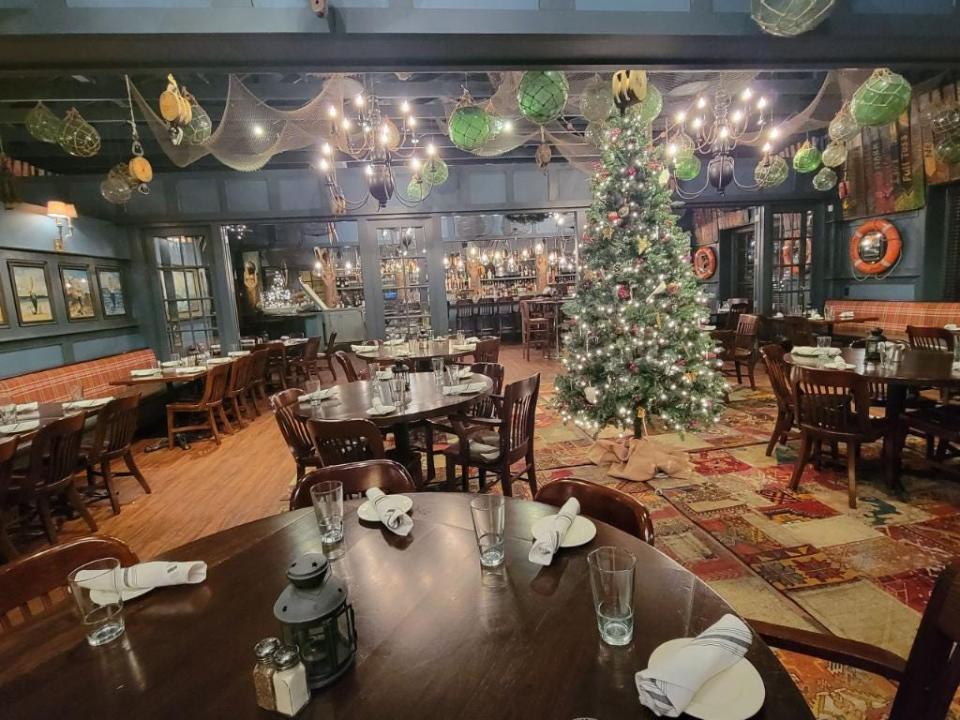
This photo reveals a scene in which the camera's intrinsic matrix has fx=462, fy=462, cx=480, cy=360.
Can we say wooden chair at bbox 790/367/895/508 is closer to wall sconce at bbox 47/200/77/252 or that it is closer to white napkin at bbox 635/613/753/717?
white napkin at bbox 635/613/753/717

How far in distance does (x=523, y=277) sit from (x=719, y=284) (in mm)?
4928

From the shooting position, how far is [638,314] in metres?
3.51

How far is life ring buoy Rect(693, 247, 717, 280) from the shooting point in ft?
37.2

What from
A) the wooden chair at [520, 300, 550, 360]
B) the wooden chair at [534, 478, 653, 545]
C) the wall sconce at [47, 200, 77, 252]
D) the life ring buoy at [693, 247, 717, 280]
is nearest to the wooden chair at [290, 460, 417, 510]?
the wooden chair at [534, 478, 653, 545]

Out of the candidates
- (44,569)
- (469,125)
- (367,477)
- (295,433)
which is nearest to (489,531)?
(367,477)

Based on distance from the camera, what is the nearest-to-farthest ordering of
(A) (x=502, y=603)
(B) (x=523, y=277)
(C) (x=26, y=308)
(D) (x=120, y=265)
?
1. (A) (x=502, y=603)
2. (C) (x=26, y=308)
3. (D) (x=120, y=265)
4. (B) (x=523, y=277)

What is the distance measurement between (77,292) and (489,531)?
7.38 m

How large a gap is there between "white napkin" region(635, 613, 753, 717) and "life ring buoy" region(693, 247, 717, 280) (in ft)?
39.1

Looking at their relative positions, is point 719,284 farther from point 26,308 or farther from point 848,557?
point 26,308

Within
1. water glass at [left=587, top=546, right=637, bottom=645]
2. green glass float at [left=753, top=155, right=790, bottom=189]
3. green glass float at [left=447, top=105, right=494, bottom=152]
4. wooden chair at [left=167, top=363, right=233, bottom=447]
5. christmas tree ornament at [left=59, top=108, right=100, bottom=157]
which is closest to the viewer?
water glass at [left=587, top=546, right=637, bottom=645]

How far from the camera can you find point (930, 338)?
4.78 m

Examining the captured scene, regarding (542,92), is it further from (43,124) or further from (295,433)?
(43,124)

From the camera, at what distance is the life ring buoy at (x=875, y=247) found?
6.70 meters

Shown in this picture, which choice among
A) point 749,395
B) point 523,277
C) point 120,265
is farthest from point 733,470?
point 523,277
